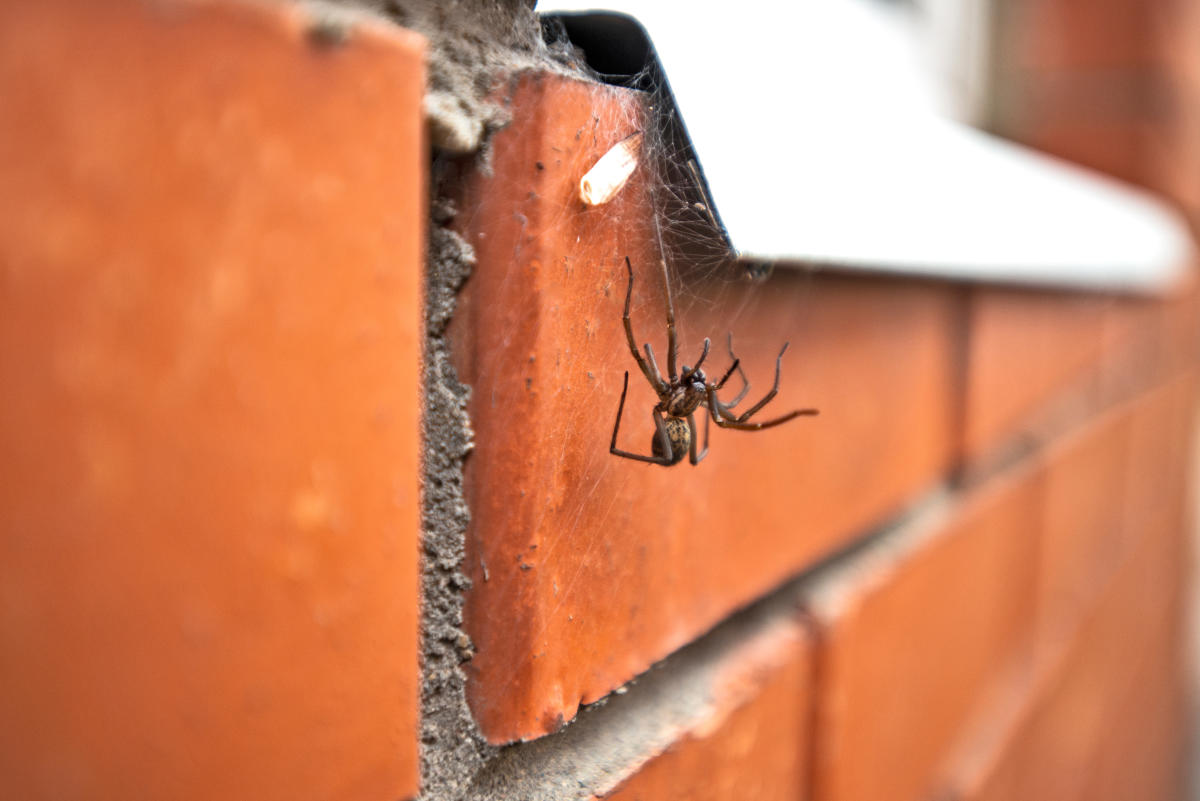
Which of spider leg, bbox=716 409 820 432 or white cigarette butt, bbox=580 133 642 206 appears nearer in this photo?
white cigarette butt, bbox=580 133 642 206

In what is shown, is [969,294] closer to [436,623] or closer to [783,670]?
[783,670]

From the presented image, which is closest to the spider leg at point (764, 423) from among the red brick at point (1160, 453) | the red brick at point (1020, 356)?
the red brick at point (1020, 356)

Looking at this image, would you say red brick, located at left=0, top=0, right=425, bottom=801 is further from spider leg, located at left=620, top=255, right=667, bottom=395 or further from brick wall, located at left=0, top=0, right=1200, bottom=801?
spider leg, located at left=620, top=255, right=667, bottom=395

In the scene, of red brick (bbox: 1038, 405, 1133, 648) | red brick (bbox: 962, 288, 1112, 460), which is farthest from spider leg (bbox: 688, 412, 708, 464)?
red brick (bbox: 1038, 405, 1133, 648)

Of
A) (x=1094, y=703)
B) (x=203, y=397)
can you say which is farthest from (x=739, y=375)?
(x=1094, y=703)

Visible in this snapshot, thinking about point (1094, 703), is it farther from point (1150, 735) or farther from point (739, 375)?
point (739, 375)

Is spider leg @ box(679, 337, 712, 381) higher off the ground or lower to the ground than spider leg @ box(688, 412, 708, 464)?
higher

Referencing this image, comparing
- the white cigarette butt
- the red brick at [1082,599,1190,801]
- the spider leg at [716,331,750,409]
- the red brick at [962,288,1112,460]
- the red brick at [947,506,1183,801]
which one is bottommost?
the red brick at [1082,599,1190,801]
